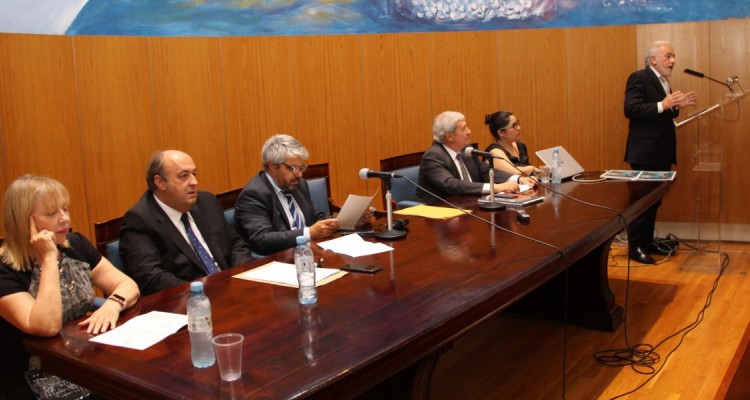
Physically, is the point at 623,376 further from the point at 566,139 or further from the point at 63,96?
the point at 63,96

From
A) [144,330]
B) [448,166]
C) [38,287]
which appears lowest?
[144,330]

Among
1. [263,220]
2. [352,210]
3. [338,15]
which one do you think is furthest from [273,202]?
[338,15]

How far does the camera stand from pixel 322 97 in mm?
5809

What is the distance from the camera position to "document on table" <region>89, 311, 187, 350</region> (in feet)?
6.40

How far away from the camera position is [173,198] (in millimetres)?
2984

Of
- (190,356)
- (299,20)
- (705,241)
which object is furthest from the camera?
(299,20)

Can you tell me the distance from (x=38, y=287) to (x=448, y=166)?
2.81 metres

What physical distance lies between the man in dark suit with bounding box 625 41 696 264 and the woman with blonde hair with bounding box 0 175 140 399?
4138 mm

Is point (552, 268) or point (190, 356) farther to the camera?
point (552, 268)

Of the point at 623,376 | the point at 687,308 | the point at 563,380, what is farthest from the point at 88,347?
the point at 687,308

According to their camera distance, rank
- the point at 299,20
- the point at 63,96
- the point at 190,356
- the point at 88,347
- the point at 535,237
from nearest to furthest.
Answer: the point at 190,356, the point at 88,347, the point at 535,237, the point at 63,96, the point at 299,20

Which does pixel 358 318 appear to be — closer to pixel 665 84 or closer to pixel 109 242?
pixel 109 242

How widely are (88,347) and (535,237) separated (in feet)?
6.04

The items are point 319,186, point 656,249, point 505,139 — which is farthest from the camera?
point 656,249
